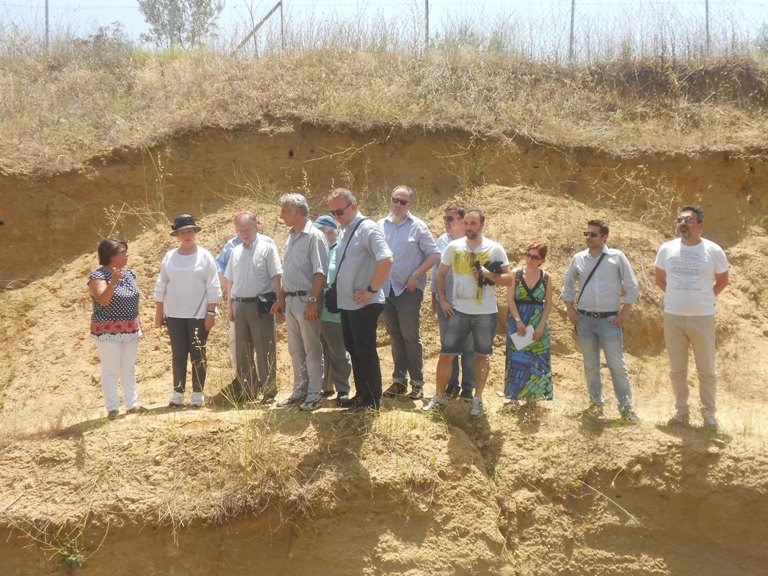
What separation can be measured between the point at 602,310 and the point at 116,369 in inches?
164

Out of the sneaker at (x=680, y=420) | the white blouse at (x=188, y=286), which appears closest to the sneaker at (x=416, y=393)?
the white blouse at (x=188, y=286)

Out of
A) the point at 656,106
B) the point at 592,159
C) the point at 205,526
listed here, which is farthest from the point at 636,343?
the point at 205,526

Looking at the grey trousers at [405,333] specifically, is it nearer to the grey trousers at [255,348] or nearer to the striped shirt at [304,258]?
the striped shirt at [304,258]

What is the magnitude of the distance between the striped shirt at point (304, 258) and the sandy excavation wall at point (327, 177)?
4022 mm

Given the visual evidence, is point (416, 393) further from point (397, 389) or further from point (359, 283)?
point (359, 283)

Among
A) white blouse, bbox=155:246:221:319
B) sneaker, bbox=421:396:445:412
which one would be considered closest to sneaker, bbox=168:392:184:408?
white blouse, bbox=155:246:221:319

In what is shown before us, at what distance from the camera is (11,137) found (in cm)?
1061

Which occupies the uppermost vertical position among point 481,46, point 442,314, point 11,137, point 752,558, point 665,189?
point 481,46

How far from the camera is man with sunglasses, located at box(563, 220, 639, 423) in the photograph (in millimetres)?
6699

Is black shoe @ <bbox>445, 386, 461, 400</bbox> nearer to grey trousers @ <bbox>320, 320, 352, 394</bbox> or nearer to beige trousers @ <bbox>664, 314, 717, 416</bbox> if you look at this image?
grey trousers @ <bbox>320, 320, 352, 394</bbox>

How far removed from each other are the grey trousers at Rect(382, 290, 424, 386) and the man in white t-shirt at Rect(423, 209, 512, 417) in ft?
1.38

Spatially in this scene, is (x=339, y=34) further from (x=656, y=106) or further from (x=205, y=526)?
(x=205, y=526)

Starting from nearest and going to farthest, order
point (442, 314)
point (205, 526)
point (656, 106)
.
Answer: point (205, 526) → point (442, 314) → point (656, 106)

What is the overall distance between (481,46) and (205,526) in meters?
9.10
